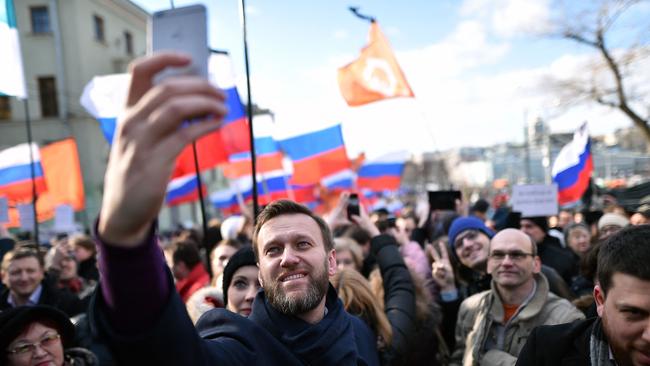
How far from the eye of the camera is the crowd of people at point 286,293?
83 centimetres

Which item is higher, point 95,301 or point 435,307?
point 95,301

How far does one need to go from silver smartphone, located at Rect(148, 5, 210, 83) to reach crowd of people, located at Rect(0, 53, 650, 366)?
4cm

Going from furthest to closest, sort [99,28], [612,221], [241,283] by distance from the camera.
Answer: [99,28] < [612,221] < [241,283]

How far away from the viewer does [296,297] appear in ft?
6.38

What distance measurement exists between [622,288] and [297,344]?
1091 mm

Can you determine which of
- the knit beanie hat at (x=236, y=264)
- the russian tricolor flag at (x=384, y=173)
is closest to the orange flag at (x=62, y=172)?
the russian tricolor flag at (x=384, y=173)

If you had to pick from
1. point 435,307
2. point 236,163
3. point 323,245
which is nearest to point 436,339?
point 435,307

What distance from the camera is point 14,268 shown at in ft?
12.7

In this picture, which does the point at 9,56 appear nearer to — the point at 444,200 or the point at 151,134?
the point at 151,134

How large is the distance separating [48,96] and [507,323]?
91.1 ft

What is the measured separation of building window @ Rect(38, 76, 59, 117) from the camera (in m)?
25.4

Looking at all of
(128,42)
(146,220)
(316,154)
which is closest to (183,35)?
(146,220)

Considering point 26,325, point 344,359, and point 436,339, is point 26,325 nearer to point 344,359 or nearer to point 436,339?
point 344,359

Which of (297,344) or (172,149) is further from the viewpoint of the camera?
(297,344)
